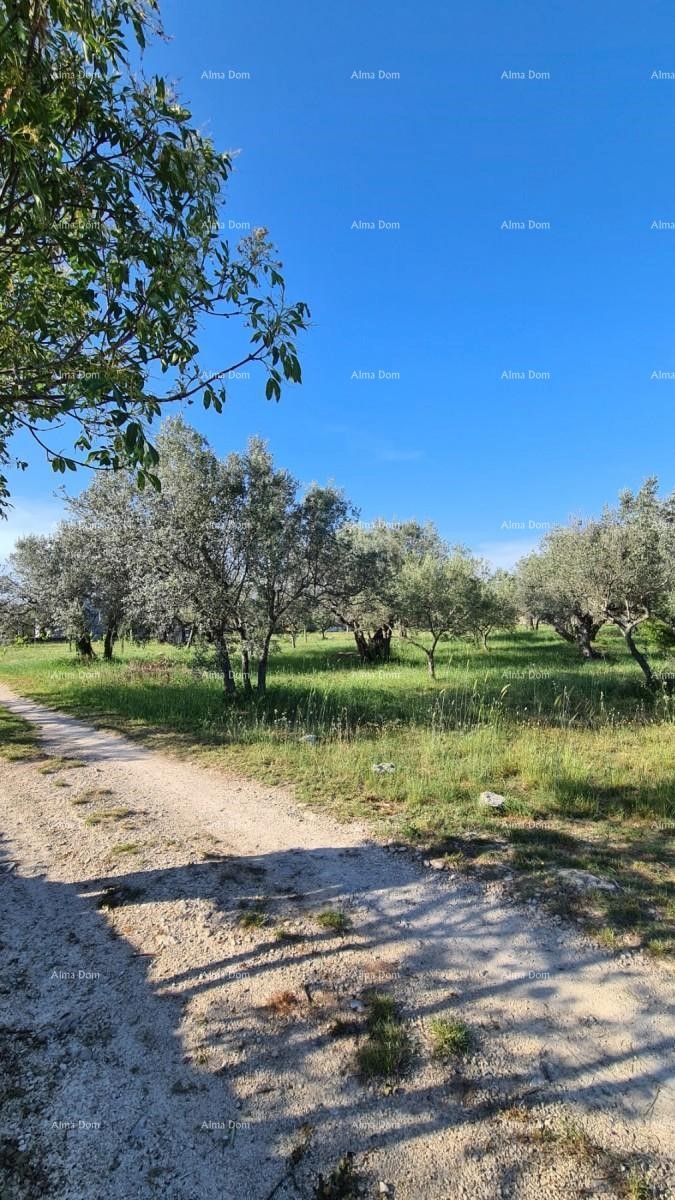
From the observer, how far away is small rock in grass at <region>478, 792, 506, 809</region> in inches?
282

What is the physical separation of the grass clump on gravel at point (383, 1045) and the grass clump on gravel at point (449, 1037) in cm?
18

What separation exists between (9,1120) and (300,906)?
248 cm

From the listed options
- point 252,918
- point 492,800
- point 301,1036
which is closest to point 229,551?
point 492,800

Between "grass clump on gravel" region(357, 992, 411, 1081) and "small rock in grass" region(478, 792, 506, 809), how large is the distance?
13.3 feet

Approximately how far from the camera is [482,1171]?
2.48 m

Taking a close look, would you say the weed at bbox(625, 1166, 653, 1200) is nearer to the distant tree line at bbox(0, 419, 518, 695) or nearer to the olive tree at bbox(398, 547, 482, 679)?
the distant tree line at bbox(0, 419, 518, 695)

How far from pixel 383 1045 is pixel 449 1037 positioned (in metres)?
0.43

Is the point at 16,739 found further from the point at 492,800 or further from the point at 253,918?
the point at 492,800

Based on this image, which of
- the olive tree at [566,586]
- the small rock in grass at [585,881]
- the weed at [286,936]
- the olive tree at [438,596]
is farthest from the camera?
the olive tree at [438,596]

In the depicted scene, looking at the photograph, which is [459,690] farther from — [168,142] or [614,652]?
[614,652]

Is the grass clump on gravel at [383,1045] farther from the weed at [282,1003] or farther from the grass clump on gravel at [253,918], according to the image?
the grass clump on gravel at [253,918]

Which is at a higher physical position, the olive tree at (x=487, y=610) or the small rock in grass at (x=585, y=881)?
the olive tree at (x=487, y=610)

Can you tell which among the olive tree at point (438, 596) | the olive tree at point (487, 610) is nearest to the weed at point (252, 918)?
the olive tree at point (438, 596)

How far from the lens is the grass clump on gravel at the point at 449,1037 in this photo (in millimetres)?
3148
